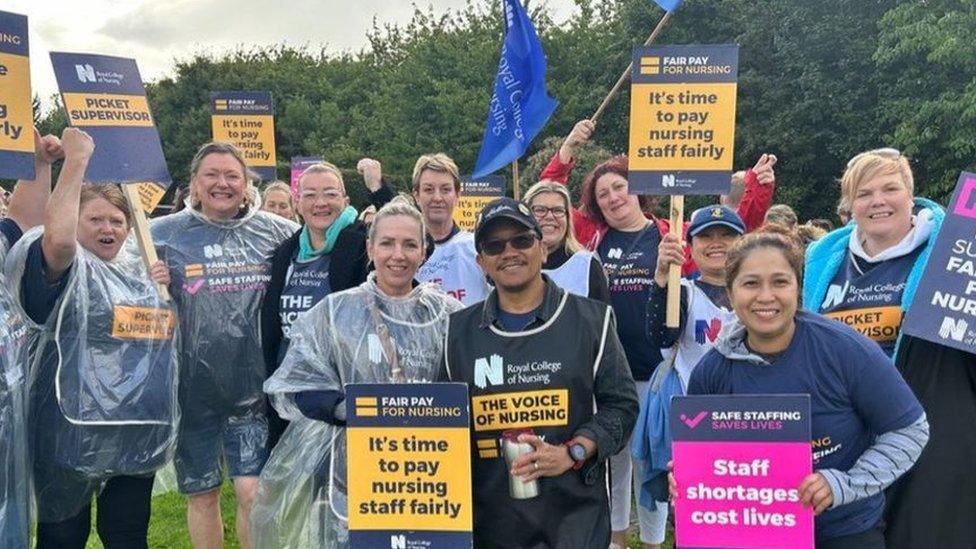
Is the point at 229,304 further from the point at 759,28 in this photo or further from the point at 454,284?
the point at 759,28

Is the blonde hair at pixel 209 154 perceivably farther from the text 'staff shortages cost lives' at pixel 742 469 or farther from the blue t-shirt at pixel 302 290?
the text 'staff shortages cost lives' at pixel 742 469

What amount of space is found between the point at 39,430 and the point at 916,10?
22730 mm

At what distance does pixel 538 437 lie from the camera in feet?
10.7

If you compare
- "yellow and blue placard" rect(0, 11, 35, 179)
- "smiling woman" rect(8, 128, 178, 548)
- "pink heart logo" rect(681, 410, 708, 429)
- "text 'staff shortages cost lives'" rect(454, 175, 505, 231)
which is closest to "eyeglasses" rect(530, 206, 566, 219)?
"smiling woman" rect(8, 128, 178, 548)

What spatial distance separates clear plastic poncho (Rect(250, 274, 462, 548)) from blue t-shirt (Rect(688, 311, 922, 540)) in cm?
130

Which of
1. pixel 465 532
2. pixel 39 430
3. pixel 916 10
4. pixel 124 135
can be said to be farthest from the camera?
pixel 916 10

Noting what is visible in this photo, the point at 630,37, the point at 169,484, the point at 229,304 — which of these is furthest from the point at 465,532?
the point at 630,37

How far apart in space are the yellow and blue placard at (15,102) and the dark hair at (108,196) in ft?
2.30

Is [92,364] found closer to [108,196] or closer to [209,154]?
[108,196]

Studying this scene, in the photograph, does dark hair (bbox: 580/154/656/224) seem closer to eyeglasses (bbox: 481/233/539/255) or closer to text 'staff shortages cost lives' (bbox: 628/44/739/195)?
text 'staff shortages cost lives' (bbox: 628/44/739/195)

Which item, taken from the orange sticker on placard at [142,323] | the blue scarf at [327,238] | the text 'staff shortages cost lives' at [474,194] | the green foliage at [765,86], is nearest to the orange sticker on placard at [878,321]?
the blue scarf at [327,238]

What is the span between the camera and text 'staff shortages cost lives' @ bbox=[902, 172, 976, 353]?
370 centimetres

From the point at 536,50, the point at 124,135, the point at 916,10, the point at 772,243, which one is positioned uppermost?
the point at 916,10

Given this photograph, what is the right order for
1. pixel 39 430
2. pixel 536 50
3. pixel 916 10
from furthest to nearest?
pixel 916 10 < pixel 536 50 < pixel 39 430
